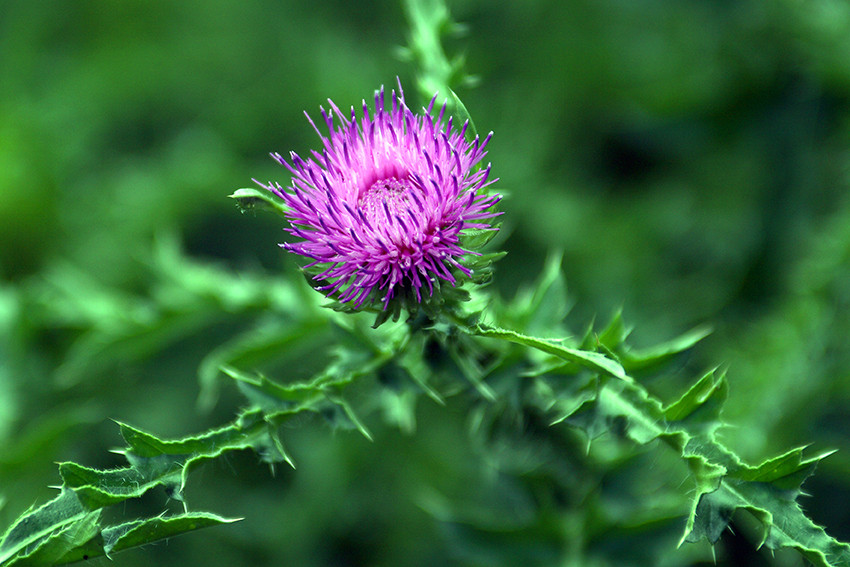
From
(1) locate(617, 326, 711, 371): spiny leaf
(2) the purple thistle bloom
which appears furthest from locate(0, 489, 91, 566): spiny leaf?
(1) locate(617, 326, 711, 371): spiny leaf

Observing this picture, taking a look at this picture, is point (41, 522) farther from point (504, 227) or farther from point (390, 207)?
point (504, 227)

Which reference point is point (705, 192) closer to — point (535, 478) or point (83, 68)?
point (535, 478)

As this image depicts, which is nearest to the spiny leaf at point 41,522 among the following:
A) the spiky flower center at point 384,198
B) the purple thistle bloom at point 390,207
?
the purple thistle bloom at point 390,207

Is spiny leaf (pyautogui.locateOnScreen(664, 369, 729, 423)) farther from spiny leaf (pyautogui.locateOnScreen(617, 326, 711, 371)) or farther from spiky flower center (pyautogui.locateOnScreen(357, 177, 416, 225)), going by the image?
spiky flower center (pyautogui.locateOnScreen(357, 177, 416, 225))

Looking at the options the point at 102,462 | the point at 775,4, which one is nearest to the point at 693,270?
the point at 775,4

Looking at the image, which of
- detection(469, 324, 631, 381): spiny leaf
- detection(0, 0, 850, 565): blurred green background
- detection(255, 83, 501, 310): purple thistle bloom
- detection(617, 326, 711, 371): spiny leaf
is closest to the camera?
detection(469, 324, 631, 381): spiny leaf

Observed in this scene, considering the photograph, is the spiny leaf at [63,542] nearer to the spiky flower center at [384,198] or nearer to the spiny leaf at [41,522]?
the spiny leaf at [41,522]

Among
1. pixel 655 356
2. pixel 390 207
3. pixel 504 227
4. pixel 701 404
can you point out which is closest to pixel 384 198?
pixel 390 207
